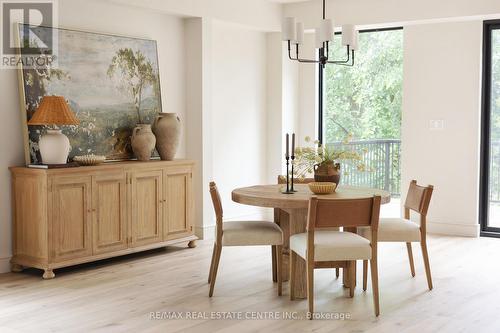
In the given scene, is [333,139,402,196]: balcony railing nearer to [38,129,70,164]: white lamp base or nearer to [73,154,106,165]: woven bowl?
[73,154,106,165]: woven bowl

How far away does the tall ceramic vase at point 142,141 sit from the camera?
19.9 ft

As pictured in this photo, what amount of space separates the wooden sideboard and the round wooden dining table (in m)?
1.28

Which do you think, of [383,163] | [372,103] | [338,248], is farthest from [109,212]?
[372,103]

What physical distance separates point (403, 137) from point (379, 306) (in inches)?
137

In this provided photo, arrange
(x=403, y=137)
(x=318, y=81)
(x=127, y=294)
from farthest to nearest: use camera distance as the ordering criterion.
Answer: (x=318, y=81), (x=403, y=137), (x=127, y=294)

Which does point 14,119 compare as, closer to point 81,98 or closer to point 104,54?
point 81,98

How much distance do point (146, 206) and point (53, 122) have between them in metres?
1.26

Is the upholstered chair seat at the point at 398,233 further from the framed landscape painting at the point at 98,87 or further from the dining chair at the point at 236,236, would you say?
the framed landscape painting at the point at 98,87

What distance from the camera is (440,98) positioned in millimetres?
7281

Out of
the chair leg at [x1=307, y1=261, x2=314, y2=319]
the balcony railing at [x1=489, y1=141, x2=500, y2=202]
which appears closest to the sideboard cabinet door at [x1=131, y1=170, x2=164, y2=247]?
the chair leg at [x1=307, y1=261, x2=314, y2=319]

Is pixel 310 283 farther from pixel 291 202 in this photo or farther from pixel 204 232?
pixel 204 232

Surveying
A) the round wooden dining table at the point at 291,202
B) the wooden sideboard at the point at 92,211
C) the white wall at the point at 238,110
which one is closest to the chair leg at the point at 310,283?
the round wooden dining table at the point at 291,202

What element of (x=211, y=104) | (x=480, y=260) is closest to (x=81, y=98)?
(x=211, y=104)

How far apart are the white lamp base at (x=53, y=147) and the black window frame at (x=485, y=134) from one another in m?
4.50
